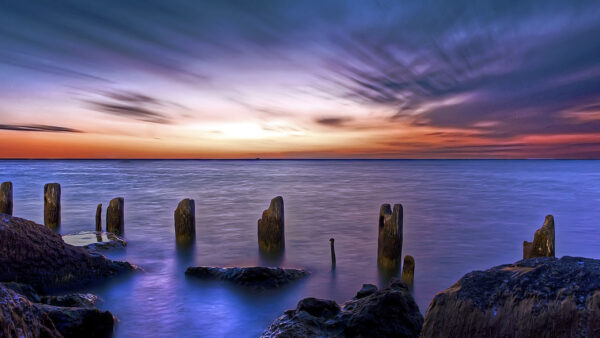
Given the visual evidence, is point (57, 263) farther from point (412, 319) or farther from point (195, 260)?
point (412, 319)

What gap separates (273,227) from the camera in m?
10.7

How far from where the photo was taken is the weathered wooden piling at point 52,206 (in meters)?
13.8

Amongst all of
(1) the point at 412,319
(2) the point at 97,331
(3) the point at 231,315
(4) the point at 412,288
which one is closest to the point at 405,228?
(4) the point at 412,288

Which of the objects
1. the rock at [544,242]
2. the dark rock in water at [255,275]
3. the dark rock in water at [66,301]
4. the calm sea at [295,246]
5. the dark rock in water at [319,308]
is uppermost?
the rock at [544,242]

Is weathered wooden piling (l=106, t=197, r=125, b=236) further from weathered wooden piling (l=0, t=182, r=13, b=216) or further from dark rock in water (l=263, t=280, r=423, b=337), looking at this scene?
dark rock in water (l=263, t=280, r=423, b=337)

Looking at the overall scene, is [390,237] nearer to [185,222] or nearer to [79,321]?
[185,222]

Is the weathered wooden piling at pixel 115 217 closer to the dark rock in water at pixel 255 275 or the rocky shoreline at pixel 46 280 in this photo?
the rocky shoreline at pixel 46 280

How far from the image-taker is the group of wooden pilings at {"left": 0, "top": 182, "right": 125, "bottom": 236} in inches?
531

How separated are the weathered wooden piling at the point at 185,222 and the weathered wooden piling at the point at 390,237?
5.91m

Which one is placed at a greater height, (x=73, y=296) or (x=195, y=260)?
(x=73, y=296)

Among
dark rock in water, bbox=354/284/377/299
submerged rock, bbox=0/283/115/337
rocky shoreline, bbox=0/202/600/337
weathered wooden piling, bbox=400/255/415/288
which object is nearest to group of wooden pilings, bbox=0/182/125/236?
rocky shoreline, bbox=0/202/600/337

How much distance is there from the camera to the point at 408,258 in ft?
28.8

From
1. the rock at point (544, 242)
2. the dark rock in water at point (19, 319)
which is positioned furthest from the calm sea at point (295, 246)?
the dark rock in water at point (19, 319)

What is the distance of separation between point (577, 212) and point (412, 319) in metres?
23.0
